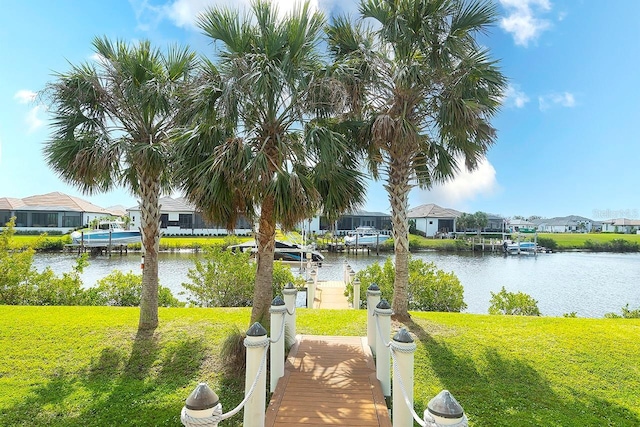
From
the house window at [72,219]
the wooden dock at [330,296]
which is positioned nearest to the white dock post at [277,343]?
the wooden dock at [330,296]

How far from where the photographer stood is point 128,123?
8.20 m

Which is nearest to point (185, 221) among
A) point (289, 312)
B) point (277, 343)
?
point (289, 312)

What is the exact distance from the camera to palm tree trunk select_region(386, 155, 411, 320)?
8.62 meters

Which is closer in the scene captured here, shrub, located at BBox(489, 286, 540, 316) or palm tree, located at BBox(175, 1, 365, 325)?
palm tree, located at BBox(175, 1, 365, 325)

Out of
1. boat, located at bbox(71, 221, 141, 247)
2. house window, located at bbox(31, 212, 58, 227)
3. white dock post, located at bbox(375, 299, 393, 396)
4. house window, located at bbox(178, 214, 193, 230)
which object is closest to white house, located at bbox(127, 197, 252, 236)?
house window, located at bbox(178, 214, 193, 230)

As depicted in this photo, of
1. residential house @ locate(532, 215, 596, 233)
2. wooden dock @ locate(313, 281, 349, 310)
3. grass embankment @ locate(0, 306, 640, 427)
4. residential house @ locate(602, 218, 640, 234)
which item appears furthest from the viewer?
→ residential house @ locate(532, 215, 596, 233)

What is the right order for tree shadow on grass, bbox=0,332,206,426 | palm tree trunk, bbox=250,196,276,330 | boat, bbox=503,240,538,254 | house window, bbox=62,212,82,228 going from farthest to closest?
house window, bbox=62,212,82,228 < boat, bbox=503,240,538,254 < palm tree trunk, bbox=250,196,276,330 < tree shadow on grass, bbox=0,332,206,426

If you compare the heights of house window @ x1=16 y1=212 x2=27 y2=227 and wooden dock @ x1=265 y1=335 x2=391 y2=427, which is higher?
house window @ x1=16 y1=212 x2=27 y2=227

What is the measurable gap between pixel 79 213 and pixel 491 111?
53.4 metres

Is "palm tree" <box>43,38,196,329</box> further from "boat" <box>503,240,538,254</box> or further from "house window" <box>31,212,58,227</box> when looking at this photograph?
"house window" <box>31,212,58,227</box>

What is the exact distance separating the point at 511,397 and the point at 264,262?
15.3ft

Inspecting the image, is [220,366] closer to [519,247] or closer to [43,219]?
[519,247]

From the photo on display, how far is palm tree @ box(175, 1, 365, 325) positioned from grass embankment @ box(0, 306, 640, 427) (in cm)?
191

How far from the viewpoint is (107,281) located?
41.6 ft
